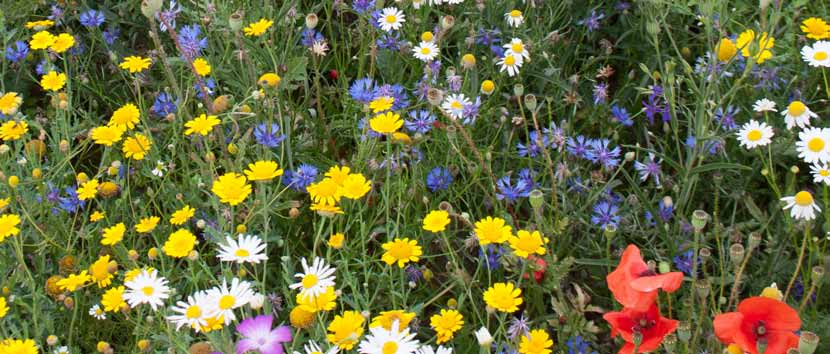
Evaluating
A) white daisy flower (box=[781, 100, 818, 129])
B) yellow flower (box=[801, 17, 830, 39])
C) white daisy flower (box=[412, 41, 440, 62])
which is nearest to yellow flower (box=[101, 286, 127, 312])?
white daisy flower (box=[412, 41, 440, 62])

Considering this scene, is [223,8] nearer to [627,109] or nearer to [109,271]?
[109,271]

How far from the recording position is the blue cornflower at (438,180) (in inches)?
80.9

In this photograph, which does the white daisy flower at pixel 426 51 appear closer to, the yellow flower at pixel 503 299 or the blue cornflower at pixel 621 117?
the blue cornflower at pixel 621 117

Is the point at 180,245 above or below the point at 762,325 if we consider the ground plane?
above

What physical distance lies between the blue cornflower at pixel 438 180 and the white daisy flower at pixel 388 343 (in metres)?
0.68

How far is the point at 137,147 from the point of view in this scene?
79.9 inches

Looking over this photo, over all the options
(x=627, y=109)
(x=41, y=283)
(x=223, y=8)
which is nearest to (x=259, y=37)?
(x=223, y=8)

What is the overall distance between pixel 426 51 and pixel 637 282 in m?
0.99

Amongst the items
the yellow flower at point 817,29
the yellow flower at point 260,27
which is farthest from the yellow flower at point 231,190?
the yellow flower at point 817,29

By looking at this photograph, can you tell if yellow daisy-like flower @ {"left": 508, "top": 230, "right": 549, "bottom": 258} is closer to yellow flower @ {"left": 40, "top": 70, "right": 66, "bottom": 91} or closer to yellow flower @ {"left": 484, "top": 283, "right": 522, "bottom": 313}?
yellow flower @ {"left": 484, "top": 283, "right": 522, "bottom": 313}

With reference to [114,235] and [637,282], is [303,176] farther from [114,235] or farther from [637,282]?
[637,282]

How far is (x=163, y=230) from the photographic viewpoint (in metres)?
2.01

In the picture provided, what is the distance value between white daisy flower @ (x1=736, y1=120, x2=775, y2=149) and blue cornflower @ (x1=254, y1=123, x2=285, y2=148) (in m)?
1.00

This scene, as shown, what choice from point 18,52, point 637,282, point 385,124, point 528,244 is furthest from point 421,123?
point 18,52
